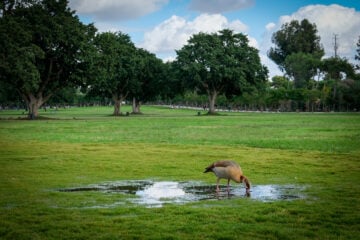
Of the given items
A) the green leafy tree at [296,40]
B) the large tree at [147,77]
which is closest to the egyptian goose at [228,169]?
the large tree at [147,77]

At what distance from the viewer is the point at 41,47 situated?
241 ft

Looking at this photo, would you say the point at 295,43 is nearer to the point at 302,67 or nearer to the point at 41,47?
the point at 302,67

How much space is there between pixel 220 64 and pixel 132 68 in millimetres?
17069

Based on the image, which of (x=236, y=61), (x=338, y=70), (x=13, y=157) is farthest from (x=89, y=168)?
(x=338, y=70)

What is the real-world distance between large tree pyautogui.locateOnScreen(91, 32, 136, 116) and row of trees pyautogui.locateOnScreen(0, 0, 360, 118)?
0.50ft

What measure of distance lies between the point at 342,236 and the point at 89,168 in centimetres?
1283

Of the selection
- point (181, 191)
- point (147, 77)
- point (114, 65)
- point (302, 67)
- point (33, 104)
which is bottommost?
point (181, 191)

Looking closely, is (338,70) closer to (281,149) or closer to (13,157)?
(281,149)

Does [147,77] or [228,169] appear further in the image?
[147,77]

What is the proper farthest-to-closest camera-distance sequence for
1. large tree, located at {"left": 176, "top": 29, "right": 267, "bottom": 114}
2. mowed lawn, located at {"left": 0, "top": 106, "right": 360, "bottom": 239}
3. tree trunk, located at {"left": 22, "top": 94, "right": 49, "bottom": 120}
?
large tree, located at {"left": 176, "top": 29, "right": 267, "bottom": 114}, tree trunk, located at {"left": 22, "top": 94, "right": 49, "bottom": 120}, mowed lawn, located at {"left": 0, "top": 106, "right": 360, "bottom": 239}

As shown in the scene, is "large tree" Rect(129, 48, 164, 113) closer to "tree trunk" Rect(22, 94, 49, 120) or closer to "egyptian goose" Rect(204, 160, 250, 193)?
"tree trunk" Rect(22, 94, 49, 120)

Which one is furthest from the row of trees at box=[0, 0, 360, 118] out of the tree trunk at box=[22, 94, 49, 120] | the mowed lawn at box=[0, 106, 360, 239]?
the mowed lawn at box=[0, 106, 360, 239]

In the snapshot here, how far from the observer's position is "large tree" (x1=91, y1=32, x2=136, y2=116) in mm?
76812

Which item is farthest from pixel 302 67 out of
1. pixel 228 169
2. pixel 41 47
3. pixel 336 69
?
pixel 228 169
